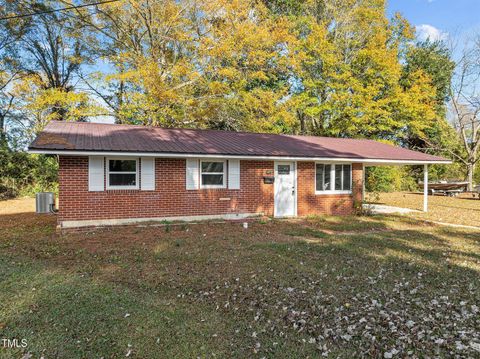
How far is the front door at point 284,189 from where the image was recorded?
1303cm

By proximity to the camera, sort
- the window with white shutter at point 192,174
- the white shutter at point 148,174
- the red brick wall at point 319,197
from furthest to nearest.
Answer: the red brick wall at point 319,197
the window with white shutter at point 192,174
the white shutter at point 148,174

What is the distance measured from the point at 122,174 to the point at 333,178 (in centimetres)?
847

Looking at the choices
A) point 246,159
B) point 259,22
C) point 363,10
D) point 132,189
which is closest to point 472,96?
point 363,10

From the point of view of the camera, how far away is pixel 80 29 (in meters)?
21.5

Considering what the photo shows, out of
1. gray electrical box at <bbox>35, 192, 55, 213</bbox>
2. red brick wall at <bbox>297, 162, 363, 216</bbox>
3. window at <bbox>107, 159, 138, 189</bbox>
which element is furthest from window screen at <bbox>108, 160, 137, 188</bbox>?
red brick wall at <bbox>297, 162, 363, 216</bbox>

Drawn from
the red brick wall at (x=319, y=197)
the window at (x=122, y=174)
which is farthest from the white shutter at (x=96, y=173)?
the red brick wall at (x=319, y=197)

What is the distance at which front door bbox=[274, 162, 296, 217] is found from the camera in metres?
13.0

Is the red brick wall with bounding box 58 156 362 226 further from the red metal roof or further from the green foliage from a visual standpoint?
the green foliage

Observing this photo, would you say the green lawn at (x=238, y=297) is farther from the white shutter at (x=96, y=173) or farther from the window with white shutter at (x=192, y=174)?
the window with white shutter at (x=192, y=174)

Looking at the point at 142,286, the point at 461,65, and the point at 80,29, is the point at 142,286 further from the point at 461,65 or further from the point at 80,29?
the point at 461,65

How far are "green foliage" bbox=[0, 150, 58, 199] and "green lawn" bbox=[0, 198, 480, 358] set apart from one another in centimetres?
1407

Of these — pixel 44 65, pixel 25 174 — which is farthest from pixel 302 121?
pixel 44 65

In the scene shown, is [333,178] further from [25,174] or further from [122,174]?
[25,174]

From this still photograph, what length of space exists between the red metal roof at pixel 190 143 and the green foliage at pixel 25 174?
9535 mm
